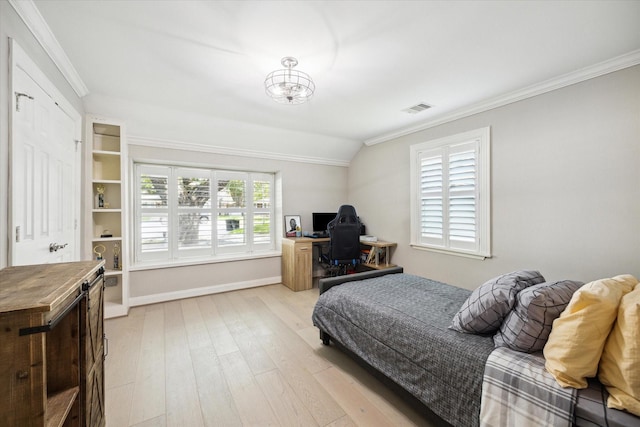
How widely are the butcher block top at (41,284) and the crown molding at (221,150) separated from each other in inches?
111

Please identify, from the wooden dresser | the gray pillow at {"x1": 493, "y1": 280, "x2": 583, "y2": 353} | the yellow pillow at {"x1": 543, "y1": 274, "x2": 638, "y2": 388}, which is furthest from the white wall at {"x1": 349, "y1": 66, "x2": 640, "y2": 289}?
the wooden dresser

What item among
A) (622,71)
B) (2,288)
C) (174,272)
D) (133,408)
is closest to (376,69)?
(622,71)

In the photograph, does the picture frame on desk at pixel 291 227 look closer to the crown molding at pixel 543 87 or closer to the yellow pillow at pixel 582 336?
the crown molding at pixel 543 87

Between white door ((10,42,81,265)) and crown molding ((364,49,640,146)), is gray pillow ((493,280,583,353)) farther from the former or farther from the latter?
white door ((10,42,81,265))

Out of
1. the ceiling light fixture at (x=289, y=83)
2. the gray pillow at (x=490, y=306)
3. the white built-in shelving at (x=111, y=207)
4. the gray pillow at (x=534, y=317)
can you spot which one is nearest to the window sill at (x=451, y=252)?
the gray pillow at (x=490, y=306)

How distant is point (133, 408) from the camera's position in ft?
5.99

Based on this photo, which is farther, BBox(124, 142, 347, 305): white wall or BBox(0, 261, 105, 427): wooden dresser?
BBox(124, 142, 347, 305): white wall

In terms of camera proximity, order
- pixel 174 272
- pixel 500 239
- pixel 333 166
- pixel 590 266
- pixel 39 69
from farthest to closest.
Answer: pixel 333 166
pixel 174 272
pixel 500 239
pixel 590 266
pixel 39 69

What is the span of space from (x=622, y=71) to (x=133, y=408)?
4.76 meters

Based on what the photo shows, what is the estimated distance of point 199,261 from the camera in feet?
13.4

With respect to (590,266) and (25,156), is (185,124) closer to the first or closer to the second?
(25,156)

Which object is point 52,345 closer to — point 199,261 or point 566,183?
point 199,261

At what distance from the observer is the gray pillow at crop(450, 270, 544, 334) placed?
1551mm

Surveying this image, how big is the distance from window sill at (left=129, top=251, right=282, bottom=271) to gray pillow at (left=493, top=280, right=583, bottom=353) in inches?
147
